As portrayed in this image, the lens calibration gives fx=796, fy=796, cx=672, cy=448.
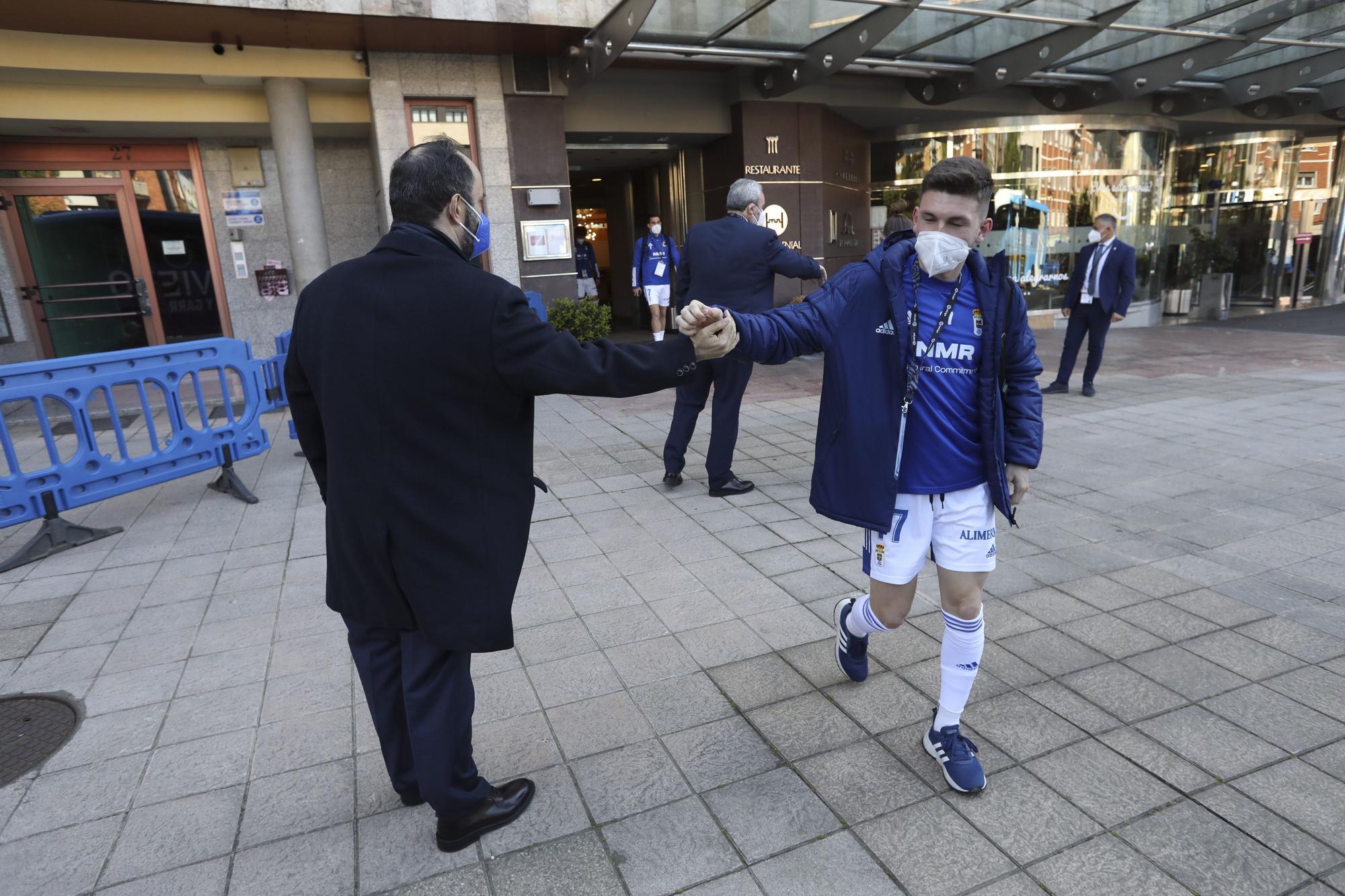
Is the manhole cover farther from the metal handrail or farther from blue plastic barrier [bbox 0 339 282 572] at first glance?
the metal handrail

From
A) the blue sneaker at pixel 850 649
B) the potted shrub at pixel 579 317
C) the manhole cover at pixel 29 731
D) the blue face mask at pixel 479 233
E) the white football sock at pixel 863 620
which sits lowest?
the manhole cover at pixel 29 731

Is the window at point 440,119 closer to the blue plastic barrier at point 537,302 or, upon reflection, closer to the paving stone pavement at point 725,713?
the blue plastic barrier at point 537,302

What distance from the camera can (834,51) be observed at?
37.0 ft

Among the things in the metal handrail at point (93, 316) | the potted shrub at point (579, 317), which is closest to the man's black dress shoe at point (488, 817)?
the potted shrub at point (579, 317)

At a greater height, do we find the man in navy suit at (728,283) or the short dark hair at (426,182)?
the short dark hair at (426,182)

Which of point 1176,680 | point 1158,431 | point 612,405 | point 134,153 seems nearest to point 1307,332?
point 1158,431

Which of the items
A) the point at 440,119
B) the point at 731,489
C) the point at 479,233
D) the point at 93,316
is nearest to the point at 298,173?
the point at 440,119

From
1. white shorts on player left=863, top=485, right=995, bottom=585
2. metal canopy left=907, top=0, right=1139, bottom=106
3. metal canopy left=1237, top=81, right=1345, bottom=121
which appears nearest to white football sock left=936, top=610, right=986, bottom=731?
white shorts on player left=863, top=485, right=995, bottom=585

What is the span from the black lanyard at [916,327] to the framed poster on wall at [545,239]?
9766 mm

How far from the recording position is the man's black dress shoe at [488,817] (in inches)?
93.5

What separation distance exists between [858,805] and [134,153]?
42.4 feet

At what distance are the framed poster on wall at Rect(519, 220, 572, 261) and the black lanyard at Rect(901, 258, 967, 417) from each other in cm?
977

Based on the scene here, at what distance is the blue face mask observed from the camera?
2.22 metres

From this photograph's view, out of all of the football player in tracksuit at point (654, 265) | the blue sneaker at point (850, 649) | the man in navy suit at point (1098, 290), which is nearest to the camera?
the blue sneaker at point (850, 649)
